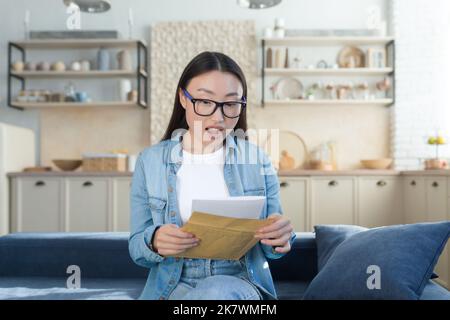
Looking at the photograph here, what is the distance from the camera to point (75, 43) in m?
4.79

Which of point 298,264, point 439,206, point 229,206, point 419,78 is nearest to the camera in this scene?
point 229,206

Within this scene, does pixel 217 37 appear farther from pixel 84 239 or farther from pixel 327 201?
pixel 84 239

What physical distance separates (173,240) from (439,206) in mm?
2798

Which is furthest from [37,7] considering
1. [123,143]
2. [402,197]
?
[402,197]

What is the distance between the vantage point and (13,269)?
6.66 feet

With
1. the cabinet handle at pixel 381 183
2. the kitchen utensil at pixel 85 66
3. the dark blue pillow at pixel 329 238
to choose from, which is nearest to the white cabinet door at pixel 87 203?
the kitchen utensil at pixel 85 66

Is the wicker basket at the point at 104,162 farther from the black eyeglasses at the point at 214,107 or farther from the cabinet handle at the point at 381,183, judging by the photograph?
the black eyeglasses at the point at 214,107

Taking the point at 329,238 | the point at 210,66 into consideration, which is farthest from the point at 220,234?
the point at 329,238

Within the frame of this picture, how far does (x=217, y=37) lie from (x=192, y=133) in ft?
12.1

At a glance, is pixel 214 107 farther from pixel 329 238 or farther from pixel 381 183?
pixel 381 183

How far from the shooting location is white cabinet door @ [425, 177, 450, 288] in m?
3.16

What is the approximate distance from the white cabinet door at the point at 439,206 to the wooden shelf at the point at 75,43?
9.55 ft

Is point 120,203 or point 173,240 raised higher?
point 173,240
